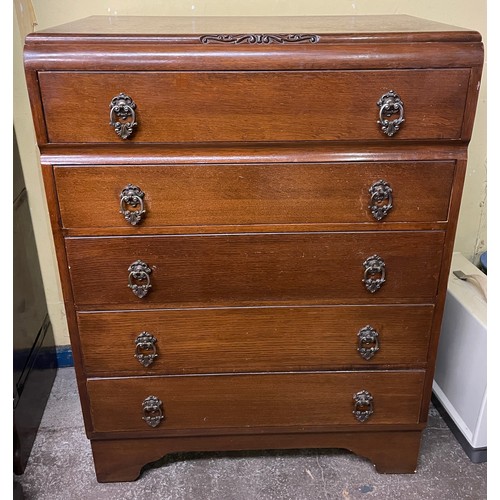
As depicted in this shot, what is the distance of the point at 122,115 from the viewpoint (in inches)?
47.4

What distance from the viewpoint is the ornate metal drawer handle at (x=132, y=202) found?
1.28 meters

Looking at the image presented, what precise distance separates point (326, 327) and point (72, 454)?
95 cm

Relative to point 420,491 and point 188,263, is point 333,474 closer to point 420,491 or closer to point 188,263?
point 420,491

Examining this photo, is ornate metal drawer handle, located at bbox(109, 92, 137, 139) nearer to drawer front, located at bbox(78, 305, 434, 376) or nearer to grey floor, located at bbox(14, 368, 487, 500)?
drawer front, located at bbox(78, 305, 434, 376)

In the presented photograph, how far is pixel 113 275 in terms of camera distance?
1.36 meters

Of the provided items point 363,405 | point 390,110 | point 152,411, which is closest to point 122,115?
point 390,110

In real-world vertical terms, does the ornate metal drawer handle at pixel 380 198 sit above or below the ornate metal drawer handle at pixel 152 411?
above

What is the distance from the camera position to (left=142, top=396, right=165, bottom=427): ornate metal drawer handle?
1515mm

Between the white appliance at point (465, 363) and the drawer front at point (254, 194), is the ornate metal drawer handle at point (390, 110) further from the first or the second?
the white appliance at point (465, 363)

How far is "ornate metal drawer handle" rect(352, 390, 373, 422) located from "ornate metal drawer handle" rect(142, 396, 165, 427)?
0.55m


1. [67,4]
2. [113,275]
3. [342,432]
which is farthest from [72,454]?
[67,4]

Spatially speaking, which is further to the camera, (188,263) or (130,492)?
(130,492)

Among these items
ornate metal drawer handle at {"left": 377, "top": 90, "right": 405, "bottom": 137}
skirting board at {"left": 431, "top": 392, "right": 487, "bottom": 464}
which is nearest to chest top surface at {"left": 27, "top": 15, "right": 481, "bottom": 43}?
ornate metal drawer handle at {"left": 377, "top": 90, "right": 405, "bottom": 137}

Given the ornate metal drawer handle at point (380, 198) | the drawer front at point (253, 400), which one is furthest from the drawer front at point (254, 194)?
the drawer front at point (253, 400)
